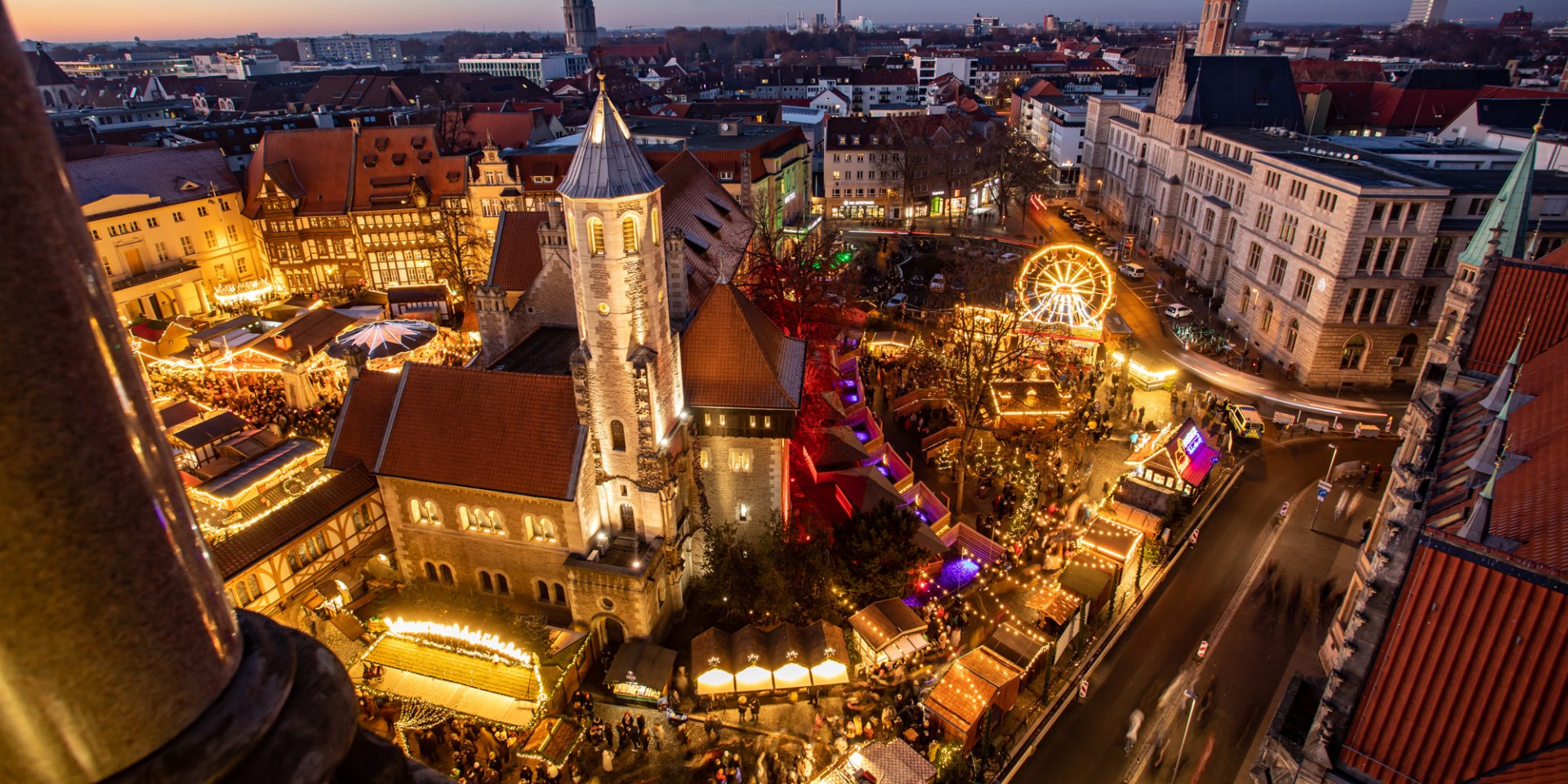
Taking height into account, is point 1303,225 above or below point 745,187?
below

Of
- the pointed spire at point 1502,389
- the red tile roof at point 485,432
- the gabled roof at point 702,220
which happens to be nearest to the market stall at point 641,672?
the red tile roof at point 485,432

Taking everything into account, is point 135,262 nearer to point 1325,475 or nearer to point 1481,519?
point 1481,519

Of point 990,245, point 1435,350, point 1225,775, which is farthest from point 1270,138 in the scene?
point 1225,775

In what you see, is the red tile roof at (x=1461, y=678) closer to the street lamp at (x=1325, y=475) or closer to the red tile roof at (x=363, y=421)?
the street lamp at (x=1325, y=475)

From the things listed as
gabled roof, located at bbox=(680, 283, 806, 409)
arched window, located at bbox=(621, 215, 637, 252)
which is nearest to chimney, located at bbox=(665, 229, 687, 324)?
gabled roof, located at bbox=(680, 283, 806, 409)

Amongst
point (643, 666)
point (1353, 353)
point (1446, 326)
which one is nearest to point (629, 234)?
point (643, 666)

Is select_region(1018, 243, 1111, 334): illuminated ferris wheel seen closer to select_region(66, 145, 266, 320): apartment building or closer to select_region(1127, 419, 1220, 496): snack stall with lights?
select_region(1127, 419, 1220, 496): snack stall with lights
